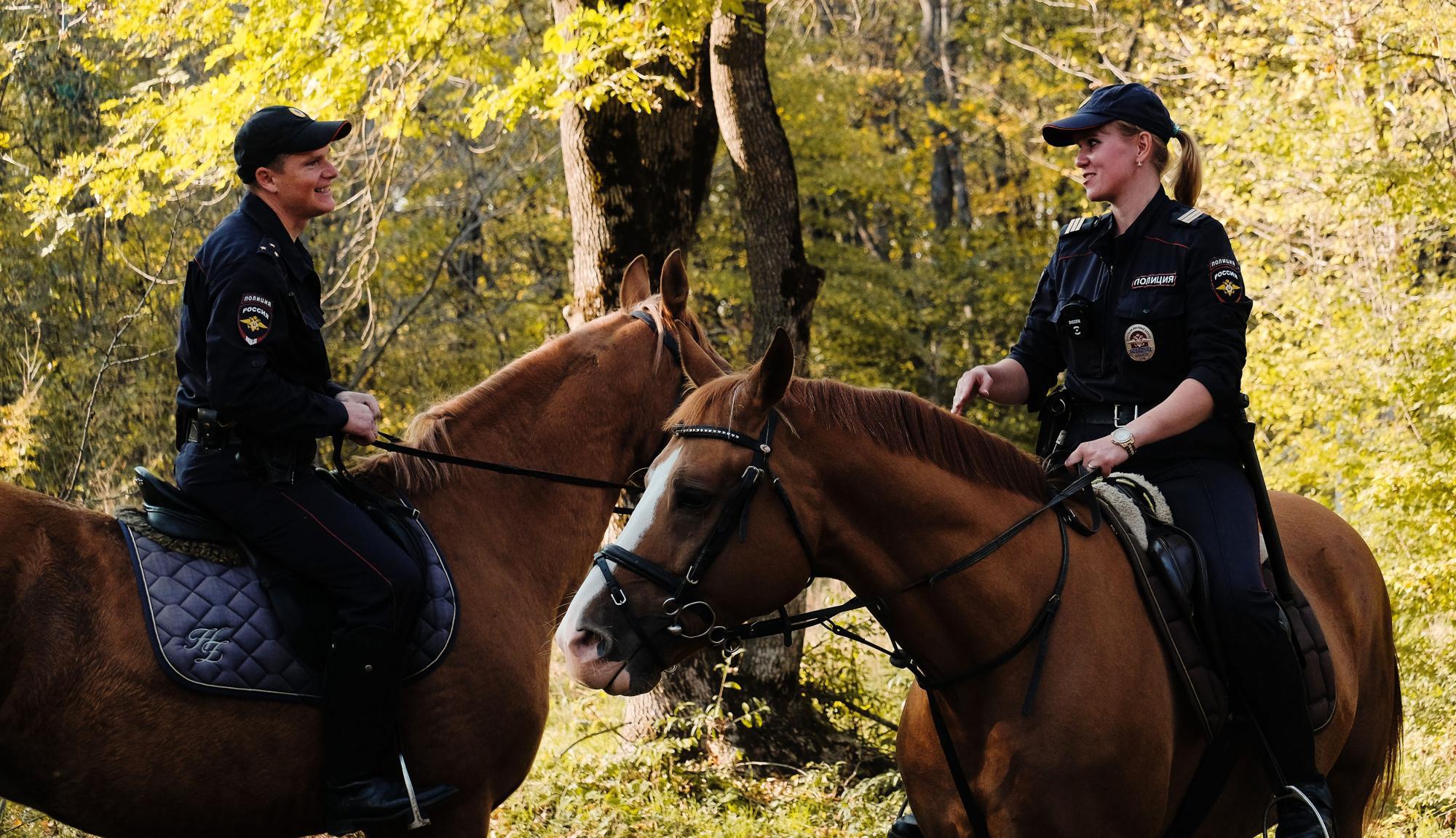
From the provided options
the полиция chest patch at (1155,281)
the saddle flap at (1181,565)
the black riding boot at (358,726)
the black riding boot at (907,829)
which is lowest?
the black riding boot at (907,829)

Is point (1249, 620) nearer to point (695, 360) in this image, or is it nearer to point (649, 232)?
point (695, 360)

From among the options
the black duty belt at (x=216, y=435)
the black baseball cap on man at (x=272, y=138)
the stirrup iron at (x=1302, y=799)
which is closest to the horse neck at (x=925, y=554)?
the stirrup iron at (x=1302, y=799)

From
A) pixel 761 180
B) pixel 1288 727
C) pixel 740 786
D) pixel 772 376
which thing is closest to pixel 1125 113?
pixel 772 376

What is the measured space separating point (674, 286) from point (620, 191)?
286cm

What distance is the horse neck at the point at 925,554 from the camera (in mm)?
3188

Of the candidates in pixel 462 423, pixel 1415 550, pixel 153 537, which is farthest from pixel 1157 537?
pixel 1415 550

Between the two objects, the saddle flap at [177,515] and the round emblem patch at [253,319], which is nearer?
the round emblem patch at [253,319]

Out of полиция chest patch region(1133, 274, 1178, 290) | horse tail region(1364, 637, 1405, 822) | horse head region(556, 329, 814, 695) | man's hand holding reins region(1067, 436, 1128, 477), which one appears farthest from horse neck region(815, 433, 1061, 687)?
horse tail region(1364, 637, 1405, 822)

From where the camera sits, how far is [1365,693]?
4.48m

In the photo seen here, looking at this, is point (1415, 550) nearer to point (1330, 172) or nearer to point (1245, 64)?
point (1330, 172)

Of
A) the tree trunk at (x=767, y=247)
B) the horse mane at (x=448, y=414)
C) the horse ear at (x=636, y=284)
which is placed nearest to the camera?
the horse mane at (x=448, y=414)

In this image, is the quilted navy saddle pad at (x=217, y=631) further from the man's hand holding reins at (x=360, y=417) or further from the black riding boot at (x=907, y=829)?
the black riding boot at (x=907, y=829)

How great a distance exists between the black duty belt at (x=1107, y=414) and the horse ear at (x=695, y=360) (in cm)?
136

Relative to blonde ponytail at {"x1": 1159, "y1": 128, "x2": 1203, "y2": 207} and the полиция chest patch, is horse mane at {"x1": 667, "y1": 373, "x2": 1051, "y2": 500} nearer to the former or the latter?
the полиция chest patch
